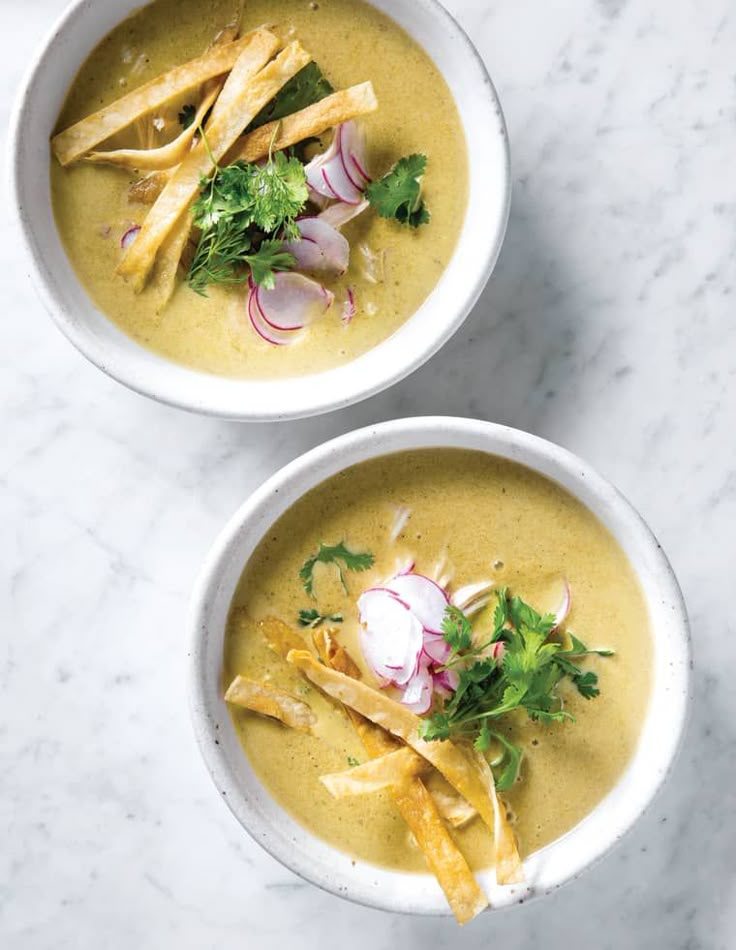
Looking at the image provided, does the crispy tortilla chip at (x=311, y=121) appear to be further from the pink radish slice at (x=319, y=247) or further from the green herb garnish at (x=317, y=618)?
the green herb garnish at (x=317, y=618)

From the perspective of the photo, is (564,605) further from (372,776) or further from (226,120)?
(226,120)

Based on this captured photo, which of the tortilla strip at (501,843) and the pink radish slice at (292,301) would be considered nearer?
the tortilla strip at (501,843)

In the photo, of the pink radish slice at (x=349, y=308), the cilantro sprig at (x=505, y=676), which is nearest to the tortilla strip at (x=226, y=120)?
the pink radish slice at (x=349, y=308)

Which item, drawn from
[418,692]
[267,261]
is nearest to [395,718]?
[418,692]

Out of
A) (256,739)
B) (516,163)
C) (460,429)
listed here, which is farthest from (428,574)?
(516,163)

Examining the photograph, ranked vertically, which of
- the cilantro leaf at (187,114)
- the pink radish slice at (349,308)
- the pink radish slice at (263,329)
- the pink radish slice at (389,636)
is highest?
the cilantro leaf at (187,114)

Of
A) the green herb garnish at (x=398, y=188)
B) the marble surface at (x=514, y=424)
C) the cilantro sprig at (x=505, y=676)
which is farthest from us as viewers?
the marble surface at (x=514, y=424)

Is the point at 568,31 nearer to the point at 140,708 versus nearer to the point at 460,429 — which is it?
the point at 460,429
